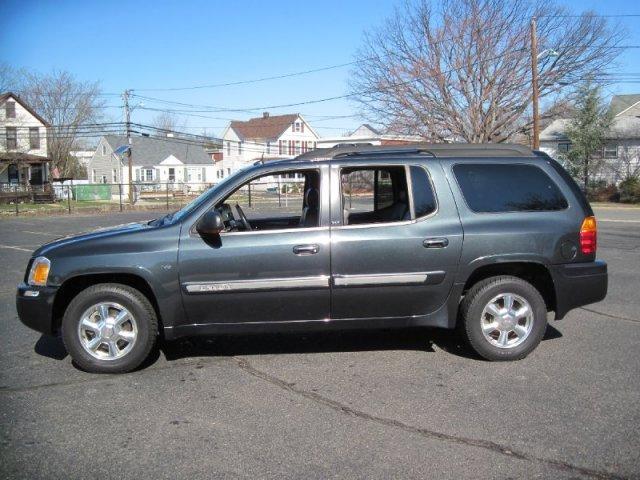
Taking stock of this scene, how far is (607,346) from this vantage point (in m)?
5.45

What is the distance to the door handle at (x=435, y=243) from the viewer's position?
486 cm

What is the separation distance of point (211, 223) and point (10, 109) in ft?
163

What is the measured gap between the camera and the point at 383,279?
482cm

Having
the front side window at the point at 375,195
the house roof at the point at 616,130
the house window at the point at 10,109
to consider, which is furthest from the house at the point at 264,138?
the front side window at the point at 375,195

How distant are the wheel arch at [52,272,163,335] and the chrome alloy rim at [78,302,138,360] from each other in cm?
21

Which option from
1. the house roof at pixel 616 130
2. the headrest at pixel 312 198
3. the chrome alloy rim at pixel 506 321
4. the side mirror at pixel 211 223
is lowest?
the chrome alloy rim at pixel 506 321

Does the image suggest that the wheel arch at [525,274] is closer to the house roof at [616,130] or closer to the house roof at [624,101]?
the house roof at [616,130]

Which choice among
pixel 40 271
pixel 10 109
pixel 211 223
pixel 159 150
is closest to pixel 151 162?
pixel 159 150

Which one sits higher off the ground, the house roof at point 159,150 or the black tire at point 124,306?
the house roof at point 159,150

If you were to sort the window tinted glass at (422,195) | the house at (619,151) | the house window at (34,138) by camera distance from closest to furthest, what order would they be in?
the window tinted glass at (422,195) < the house at (619,151) < the house window at (34,138)

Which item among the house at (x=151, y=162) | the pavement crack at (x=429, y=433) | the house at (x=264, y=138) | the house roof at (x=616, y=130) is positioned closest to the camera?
the pavement crack at (x=429, y=433)

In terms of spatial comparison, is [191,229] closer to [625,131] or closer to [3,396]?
[3,396]

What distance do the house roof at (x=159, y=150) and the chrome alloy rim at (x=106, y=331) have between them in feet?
193

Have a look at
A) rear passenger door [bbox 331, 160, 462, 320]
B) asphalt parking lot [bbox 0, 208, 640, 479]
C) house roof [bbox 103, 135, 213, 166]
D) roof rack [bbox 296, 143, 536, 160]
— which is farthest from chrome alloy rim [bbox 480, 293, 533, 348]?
house roof [bbox 103, 135, 213, 166]
